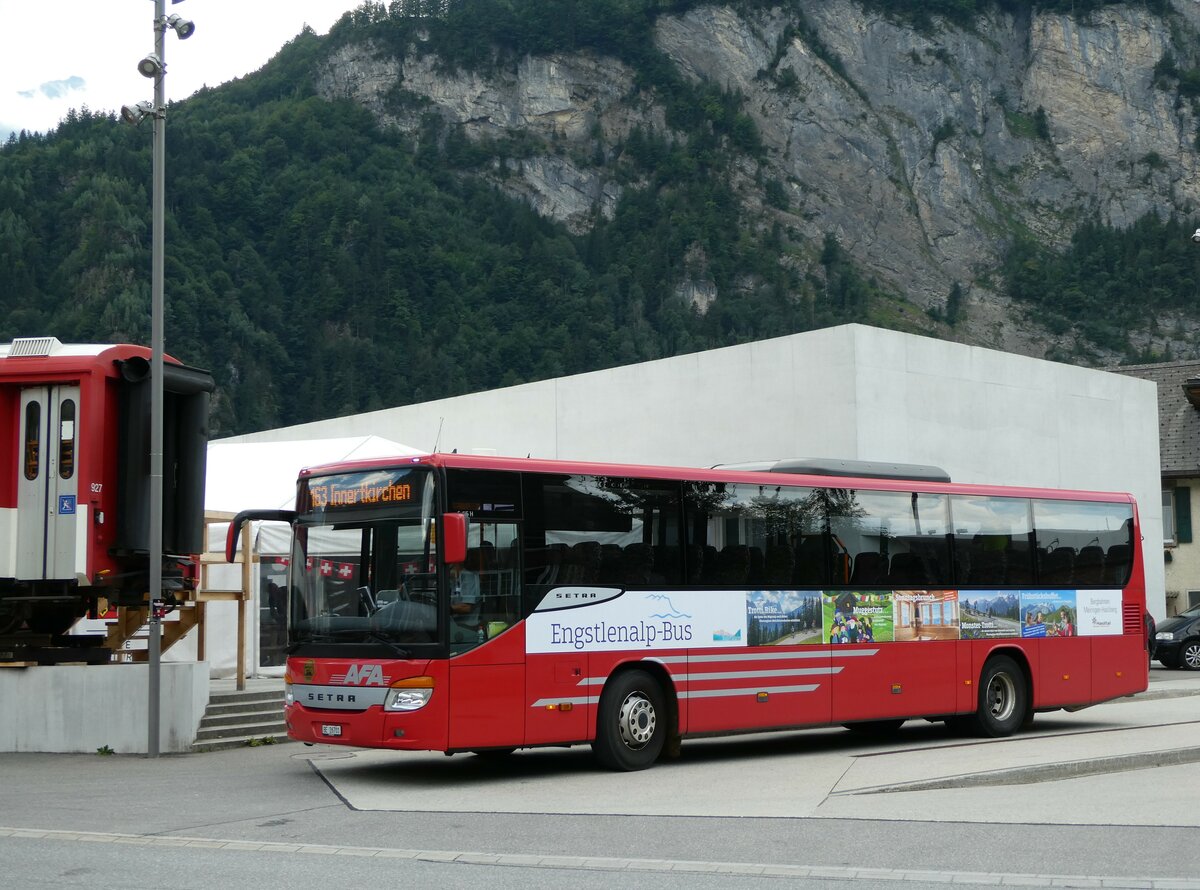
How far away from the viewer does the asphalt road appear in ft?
27.4

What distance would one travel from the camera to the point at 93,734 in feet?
52.6

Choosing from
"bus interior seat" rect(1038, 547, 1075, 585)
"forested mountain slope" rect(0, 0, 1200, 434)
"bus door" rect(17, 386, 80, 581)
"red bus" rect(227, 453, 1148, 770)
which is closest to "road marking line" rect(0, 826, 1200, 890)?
"red bus" rect(227, 453, 1148, 770)

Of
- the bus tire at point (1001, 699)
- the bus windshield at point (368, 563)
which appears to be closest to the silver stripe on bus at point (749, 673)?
the bus tire at point (1001, 699)

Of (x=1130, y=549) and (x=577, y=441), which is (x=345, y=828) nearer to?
(x=1130, y=549)

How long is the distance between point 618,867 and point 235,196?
14675 cm

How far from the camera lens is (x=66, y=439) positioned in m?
15.5

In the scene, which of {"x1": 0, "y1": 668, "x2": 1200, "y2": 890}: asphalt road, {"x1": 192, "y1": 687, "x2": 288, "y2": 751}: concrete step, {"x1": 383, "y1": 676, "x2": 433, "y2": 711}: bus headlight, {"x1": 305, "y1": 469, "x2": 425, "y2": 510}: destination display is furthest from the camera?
{"x1": 192, "y1": 687, "x2": 288, "y2": 751}: concrete step

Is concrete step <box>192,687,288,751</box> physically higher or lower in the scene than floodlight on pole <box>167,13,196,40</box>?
lower

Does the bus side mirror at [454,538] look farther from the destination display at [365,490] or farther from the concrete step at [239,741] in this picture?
the concrete step at [239,741]

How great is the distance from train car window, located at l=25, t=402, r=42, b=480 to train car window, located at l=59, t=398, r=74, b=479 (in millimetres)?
229

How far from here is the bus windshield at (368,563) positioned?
12.6 meters

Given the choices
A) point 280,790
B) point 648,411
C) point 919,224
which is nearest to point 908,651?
point 280,790

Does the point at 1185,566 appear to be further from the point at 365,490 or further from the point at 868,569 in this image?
the point at 365,490

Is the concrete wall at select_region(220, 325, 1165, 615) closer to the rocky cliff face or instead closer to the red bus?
the red bus
